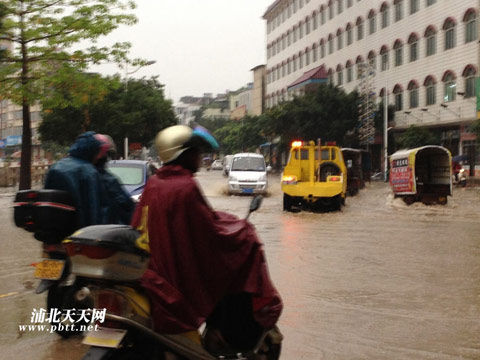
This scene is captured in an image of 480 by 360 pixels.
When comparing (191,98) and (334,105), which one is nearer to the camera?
(334,105)

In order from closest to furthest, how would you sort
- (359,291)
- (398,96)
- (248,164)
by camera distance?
1. (359,291)
2. (248,164)
3. (398,96)

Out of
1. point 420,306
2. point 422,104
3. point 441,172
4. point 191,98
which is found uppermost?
point 191,98

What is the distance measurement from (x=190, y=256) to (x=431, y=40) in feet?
137

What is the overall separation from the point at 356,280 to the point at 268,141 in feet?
231

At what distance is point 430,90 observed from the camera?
4256cm

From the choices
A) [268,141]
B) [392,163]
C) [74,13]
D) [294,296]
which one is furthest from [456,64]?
[268,141]

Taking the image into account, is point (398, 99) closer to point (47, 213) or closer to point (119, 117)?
point (119, 117)

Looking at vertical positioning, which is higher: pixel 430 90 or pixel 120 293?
pixel 430 90

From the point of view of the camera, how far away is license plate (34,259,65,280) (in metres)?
5.28

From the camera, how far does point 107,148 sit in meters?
5.83

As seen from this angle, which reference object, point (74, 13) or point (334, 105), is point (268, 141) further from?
point (74, 13)

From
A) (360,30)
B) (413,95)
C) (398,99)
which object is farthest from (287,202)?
(360,30)

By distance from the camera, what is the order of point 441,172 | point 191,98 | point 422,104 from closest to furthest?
1. point 441,172
2. point 422,104
3. point 191,98

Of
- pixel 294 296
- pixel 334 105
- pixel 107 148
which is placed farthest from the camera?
pixel 334 105
